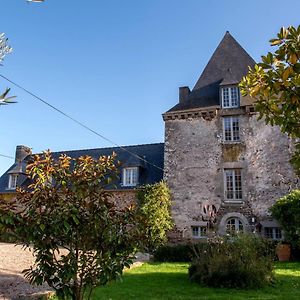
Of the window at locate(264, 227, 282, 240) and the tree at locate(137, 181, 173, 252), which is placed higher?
the tree at locate(137, 181, 173, 252)

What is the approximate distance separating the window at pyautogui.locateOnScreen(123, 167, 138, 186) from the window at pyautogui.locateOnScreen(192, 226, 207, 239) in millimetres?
4807

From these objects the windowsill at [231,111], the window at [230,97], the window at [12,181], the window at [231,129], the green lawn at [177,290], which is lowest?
the green lawn at [177,290]

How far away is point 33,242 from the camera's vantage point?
13.4ft

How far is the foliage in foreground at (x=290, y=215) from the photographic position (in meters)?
14.5

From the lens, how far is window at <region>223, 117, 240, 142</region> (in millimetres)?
18109

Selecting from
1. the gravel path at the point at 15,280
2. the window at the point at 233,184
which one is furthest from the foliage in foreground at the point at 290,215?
the gravel path at the point at 15,280

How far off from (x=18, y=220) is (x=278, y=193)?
597 inches

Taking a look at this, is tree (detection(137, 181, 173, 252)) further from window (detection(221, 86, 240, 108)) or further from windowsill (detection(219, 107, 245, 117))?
window (detection(221, 86, 240, 108))

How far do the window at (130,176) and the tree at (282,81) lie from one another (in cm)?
1716

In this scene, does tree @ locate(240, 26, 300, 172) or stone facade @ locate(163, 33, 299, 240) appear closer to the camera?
tree @ locate(240, 26, 300, 172)

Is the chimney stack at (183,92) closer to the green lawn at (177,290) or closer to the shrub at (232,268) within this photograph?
the shrub at (232,268)

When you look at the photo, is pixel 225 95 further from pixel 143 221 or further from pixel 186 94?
pixel 143 221

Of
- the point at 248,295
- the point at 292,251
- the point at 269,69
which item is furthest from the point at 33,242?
the point at 292,251

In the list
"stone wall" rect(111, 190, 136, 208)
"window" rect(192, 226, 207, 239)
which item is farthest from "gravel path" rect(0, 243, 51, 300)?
"window" rect(192, 226, 207, 239)
